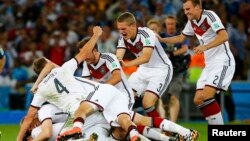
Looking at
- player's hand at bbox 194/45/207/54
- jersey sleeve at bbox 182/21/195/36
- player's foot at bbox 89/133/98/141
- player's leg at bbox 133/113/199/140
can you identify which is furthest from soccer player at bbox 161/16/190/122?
player's foot at bbox 89/133/98/141

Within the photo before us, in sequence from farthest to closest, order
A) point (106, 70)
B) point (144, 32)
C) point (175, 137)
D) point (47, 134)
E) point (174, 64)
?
point (174, 64)
point (144, 32)
point (106, 70)
point (175, 137)
point (47, 134)

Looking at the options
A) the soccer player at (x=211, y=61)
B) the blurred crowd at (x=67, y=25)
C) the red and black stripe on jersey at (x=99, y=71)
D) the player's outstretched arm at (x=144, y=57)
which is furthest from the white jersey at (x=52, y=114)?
the blurred crowd at (x=67, y=25)

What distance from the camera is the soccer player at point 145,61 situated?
41.3 ft

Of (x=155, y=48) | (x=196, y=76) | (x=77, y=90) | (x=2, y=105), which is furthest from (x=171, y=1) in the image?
(x=77, y=90)

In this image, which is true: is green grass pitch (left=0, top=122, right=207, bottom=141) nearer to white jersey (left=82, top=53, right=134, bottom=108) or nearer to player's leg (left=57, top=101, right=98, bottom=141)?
white jersey (left=82, top=53, right=134, bottom=108)

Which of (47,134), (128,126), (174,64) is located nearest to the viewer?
(128,126)

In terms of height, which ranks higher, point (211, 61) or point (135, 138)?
point (211, 61)

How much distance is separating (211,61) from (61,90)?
265 centimetres

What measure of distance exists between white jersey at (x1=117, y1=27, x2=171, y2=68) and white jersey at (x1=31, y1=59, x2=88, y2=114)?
6.03 feet

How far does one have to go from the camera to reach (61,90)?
441 inches

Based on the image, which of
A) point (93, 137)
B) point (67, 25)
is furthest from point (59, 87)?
point (67, 25)

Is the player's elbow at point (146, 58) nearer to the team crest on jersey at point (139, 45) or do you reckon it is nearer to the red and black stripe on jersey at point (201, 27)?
the team crest on jersey at point (139, 45)

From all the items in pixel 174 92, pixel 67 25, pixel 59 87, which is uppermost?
pixel 67 25

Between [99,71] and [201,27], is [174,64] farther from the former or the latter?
[99,71]
